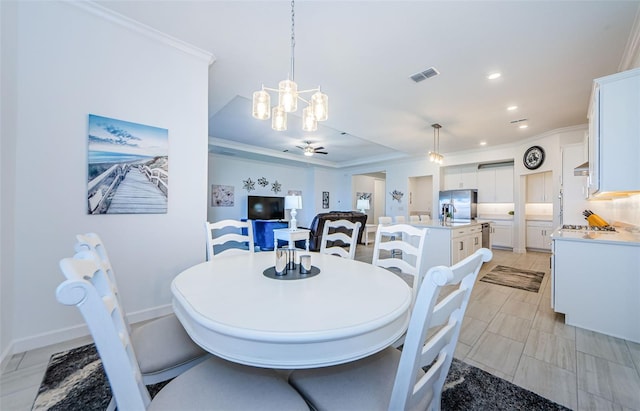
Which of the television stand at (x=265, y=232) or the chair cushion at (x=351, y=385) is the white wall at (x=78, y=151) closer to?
the chair cushion at (x=351, y=385)

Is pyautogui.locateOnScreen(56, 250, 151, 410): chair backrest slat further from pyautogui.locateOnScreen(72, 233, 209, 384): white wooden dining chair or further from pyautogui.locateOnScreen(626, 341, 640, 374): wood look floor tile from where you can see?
pyautogui.locateOnScreen(626, 341, 640, 374): wood look floor tile

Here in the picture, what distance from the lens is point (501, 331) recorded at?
2.17 meters

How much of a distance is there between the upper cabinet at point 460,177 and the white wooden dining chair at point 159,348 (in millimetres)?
7534

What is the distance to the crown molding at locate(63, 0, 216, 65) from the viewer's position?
6.35 ft

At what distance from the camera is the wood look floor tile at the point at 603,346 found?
5.86 ft

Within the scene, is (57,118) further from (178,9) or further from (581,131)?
(581,131)

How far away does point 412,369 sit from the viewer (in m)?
0.68

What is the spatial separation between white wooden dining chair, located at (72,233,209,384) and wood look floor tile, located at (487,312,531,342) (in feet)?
7.99

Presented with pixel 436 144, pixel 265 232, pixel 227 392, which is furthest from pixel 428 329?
pixel 436 144

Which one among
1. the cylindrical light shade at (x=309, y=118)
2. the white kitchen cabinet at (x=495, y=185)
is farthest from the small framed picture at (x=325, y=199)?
the cylindrical light shade at (x=309, y=118)

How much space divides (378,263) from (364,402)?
1.07m

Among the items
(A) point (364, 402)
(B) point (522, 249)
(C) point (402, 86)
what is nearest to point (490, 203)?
(B) point (522, 249)

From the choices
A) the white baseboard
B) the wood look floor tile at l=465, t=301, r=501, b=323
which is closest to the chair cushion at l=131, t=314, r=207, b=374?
the white baseboard

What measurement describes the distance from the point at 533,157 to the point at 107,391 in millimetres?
7640
